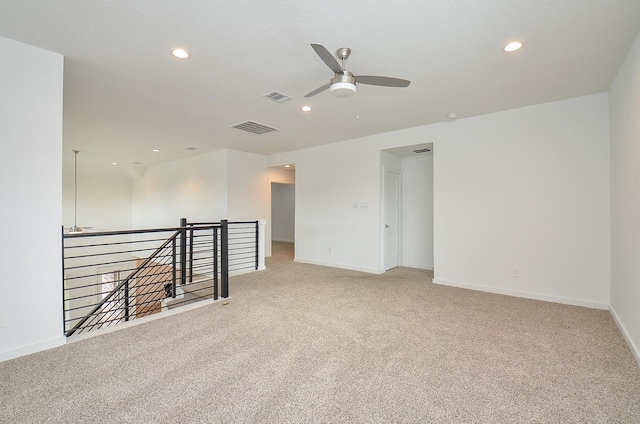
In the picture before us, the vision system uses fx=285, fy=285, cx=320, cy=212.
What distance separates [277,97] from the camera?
357 centimetres

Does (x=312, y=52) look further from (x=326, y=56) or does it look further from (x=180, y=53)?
(x=180, y=53)

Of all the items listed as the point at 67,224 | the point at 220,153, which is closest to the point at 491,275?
the point at 220,153

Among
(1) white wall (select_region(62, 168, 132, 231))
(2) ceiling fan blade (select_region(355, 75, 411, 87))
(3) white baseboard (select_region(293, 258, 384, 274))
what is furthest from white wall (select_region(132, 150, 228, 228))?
(2) ceiling fan blade (select_region(355, 75, 411, 87))

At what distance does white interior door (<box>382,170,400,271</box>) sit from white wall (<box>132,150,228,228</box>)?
3464 millimetres

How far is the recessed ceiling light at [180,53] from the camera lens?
8.31 feet

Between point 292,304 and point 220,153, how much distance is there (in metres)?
4.24

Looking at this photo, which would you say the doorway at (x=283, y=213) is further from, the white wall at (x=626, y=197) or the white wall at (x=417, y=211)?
the white wall at (x=626, y=197)

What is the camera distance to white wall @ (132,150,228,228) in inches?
257

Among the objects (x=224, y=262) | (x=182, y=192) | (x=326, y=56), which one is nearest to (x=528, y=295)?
(x=326, y=56)

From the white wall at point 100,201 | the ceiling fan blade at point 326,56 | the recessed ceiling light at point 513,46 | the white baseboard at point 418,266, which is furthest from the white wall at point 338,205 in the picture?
the white wall at point 100,201

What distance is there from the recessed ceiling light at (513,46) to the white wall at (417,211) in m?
3.21

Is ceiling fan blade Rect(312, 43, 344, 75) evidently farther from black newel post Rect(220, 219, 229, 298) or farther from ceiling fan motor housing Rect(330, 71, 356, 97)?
black newel post Rect(220, 219, 229, 298)

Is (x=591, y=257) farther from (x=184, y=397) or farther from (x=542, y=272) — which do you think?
(x=184, y=397)

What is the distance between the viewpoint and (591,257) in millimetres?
3502
